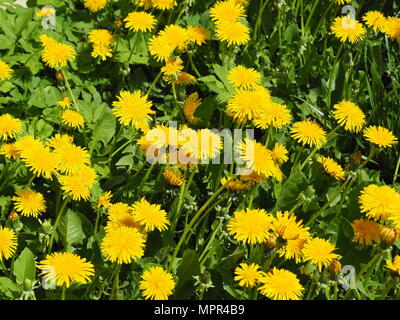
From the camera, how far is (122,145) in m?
2.47

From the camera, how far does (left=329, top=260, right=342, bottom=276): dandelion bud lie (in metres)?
1.81

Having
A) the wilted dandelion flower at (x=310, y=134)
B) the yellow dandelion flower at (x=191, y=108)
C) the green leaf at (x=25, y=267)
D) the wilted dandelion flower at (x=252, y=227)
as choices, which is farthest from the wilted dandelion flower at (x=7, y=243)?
the wilted dandelion flower at (x=310, y=134)

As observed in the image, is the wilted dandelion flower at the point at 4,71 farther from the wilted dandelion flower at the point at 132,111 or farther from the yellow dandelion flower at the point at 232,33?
the yellow dandelion flower at the point at 232,33

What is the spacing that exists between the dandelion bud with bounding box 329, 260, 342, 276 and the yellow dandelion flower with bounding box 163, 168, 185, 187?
0.62 metres

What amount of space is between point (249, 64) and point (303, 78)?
0.24 metres

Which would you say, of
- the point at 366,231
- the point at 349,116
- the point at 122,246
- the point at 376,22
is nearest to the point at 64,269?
the point at 122,246

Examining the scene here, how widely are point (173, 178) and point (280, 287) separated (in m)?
0.61

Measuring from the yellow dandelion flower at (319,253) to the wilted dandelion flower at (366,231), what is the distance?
5.8 inches

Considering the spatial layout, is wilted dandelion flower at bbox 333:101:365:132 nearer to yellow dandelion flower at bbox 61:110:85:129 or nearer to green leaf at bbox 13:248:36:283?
yellow dandelion flower at bbox 61:110:85:129

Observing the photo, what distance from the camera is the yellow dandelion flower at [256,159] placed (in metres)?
1.96

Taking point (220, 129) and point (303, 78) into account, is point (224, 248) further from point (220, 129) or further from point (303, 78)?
point (303, 78)

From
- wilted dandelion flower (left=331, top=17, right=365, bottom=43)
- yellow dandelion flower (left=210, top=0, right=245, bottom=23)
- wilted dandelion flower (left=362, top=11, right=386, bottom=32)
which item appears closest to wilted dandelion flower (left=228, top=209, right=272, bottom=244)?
yellow dandelion flower (left=210, top=0, right=245, bottom=23)

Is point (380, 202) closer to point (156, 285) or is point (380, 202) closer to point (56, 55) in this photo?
point (156, 285)
